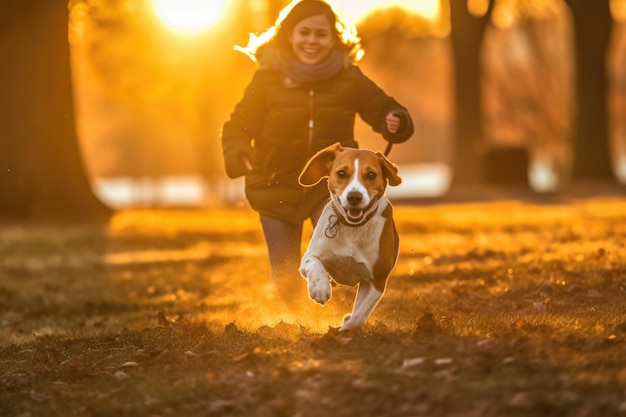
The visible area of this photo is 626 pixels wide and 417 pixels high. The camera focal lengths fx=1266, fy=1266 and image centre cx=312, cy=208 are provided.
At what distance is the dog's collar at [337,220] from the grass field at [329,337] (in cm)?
63

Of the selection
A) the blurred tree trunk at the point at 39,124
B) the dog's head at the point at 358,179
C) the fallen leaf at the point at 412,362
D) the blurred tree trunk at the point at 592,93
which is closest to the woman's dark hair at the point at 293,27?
the dog's head at the point at 358,179

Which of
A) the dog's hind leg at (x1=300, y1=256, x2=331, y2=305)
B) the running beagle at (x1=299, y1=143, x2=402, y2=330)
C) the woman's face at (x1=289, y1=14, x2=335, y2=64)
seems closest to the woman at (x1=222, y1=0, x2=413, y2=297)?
the woman's face at (x1=289, y1=14, x2=335, y2=64)

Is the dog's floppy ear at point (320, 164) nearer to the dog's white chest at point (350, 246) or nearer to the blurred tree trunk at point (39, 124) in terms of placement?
the dog's white chest at point (350, 246)

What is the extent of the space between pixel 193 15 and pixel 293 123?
40.0 m

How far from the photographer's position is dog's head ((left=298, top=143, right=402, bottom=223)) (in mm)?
7492

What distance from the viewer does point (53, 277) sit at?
16438 millimetres

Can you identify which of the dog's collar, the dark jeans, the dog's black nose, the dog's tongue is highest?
the dog's black nose

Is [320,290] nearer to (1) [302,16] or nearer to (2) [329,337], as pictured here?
(2) [329,337]

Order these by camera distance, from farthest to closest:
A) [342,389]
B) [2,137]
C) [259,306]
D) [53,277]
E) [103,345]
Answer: [2,137] < [53,277] < [259,306] < [103,345] < [342,389]

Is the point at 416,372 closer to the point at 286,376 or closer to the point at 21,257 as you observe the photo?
the point at 286,376

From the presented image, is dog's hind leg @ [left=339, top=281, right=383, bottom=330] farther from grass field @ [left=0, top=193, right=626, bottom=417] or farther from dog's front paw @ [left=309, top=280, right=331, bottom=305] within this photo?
dog's front paw @ [left=309, top=280, right=331, bottom=305]

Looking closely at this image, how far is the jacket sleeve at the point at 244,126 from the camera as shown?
8.93 meters

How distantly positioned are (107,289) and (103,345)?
5.75m

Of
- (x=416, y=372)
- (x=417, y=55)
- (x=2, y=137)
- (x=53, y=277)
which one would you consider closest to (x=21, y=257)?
(x=53, y=277)
